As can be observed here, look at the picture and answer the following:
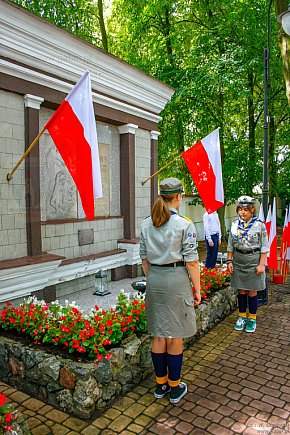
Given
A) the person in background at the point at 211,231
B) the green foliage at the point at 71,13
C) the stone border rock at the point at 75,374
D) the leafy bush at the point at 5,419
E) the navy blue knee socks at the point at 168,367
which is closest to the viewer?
the leafy bush at the point at 5,419

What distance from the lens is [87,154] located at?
400cm

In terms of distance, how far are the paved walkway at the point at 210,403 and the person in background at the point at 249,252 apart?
690 mm

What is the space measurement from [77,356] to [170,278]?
47.6 inches

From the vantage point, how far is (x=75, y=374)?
315 cm

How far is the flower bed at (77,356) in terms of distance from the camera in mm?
3188

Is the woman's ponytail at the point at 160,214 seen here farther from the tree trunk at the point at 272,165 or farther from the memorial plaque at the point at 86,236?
the tree trunk at the point at 272,165

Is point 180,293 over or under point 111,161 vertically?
under

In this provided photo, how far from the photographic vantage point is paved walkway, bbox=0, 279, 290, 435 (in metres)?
2.99

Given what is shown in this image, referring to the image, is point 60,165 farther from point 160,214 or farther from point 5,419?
point 5,419

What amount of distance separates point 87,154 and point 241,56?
348 inches

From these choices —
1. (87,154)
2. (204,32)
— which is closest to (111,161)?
(87,154)

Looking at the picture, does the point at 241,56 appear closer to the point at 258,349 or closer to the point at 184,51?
the point at 184,51

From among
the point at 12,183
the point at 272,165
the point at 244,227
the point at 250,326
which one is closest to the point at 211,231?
the point at 244,227

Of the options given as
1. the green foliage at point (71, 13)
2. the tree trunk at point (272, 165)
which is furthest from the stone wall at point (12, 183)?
the tree trunk at point (272, 165)
